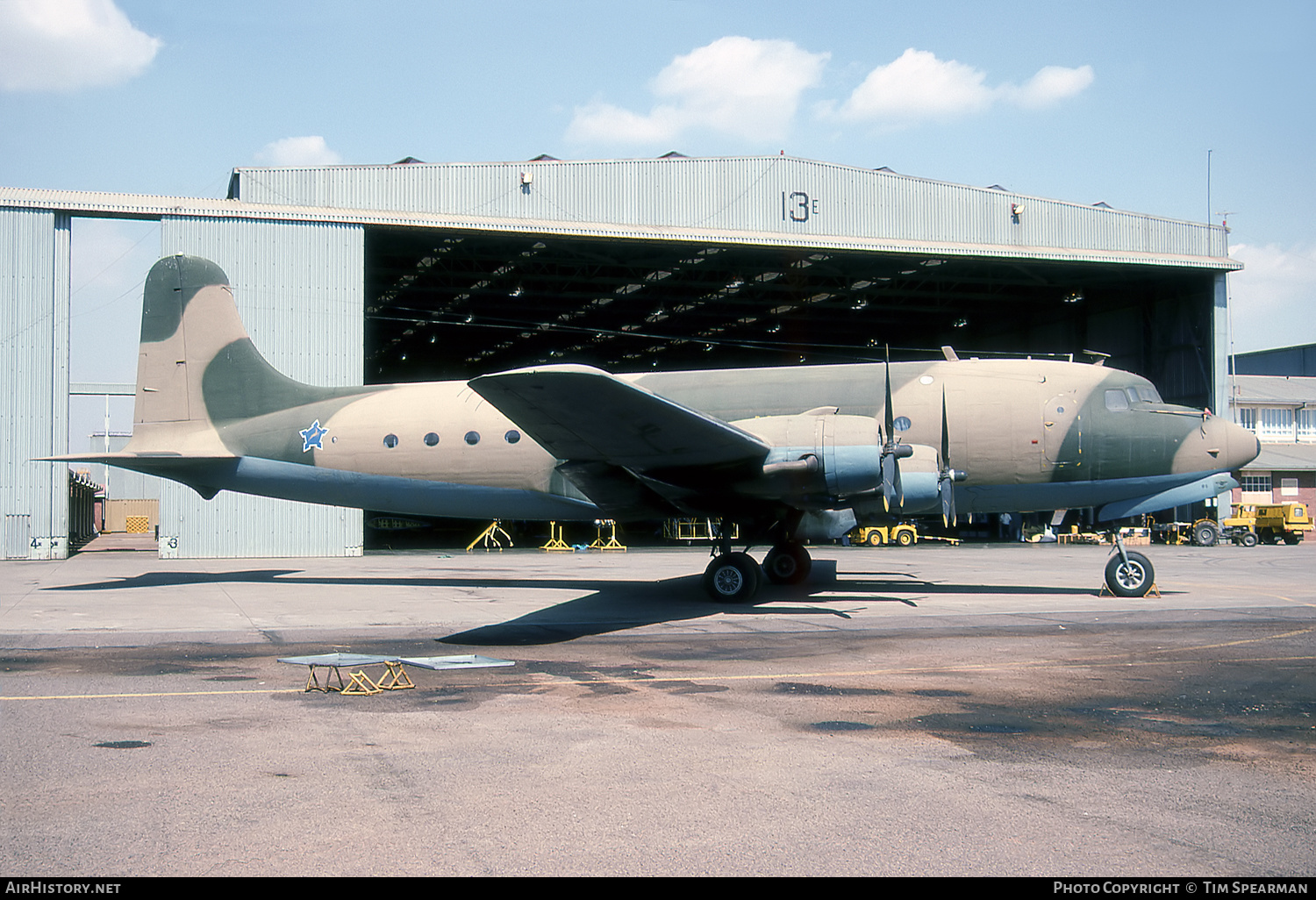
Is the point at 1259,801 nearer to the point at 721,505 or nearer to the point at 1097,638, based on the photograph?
the point at 1097,638

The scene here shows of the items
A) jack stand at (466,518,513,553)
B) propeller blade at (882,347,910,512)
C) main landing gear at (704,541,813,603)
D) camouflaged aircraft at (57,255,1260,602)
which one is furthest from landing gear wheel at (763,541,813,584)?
jack stand at (466,518,513,553)

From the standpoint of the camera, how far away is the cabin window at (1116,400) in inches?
682

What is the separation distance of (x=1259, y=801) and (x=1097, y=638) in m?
7.40

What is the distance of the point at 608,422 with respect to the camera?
13898mm

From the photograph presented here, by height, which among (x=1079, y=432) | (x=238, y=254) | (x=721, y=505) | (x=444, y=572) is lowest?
(x=444, y=572)

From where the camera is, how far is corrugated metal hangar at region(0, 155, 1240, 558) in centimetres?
2942

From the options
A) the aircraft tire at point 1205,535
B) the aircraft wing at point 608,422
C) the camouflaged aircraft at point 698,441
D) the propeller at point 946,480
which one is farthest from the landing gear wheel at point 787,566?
the aircraft tire at point 1205,535

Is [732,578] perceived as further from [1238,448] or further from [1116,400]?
[1238,448]

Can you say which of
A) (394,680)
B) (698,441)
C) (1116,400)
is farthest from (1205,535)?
(394,680)

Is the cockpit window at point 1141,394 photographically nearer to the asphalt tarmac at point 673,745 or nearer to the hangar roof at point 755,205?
the asphalt tarmac at point 673,745

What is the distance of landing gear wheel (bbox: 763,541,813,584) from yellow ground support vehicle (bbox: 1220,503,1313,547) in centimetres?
3243

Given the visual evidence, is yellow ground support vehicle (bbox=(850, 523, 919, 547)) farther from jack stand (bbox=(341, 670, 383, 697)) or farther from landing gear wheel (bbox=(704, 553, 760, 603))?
jack stand (bbox=(341, 670, 383, 697))
